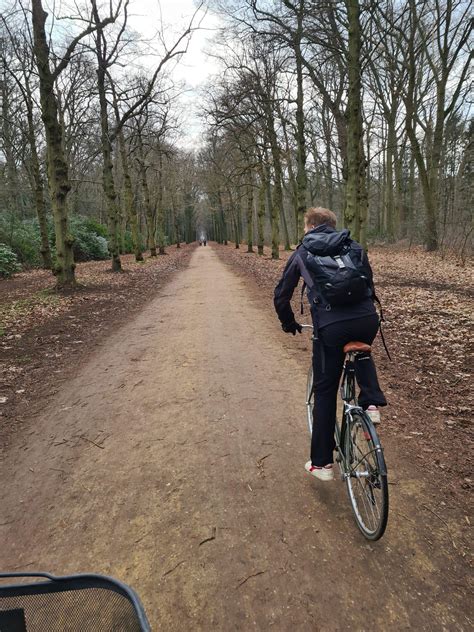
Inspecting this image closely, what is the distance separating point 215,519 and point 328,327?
163 centimetres

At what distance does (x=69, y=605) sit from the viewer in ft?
4.35

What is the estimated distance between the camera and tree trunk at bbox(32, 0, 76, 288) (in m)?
10.8

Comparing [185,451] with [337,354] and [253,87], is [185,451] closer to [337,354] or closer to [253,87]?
[337,354]

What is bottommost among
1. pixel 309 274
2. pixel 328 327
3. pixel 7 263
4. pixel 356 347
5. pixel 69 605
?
pixel 69 605

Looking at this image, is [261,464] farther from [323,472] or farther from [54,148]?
[54,148]

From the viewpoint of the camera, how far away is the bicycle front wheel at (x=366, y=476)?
2404mm

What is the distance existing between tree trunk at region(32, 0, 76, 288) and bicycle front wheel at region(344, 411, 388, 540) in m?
11.3

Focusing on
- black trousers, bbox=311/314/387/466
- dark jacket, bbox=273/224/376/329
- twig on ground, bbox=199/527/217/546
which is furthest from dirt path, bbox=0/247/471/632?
dark jacket, bbox=273/224/376/329

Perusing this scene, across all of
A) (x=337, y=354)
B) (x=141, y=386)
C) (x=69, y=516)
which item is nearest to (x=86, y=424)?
(x=141, y=386)

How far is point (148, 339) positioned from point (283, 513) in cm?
515

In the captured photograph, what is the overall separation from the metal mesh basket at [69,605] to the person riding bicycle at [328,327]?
75.1 inches

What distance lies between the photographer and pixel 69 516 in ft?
9.57

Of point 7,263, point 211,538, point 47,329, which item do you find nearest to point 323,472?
point 211,538

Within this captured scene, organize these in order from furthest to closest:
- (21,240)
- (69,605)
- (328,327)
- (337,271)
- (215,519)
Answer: (21,240)
(215,519)
(328,327)
(337,271)
(69,605)
